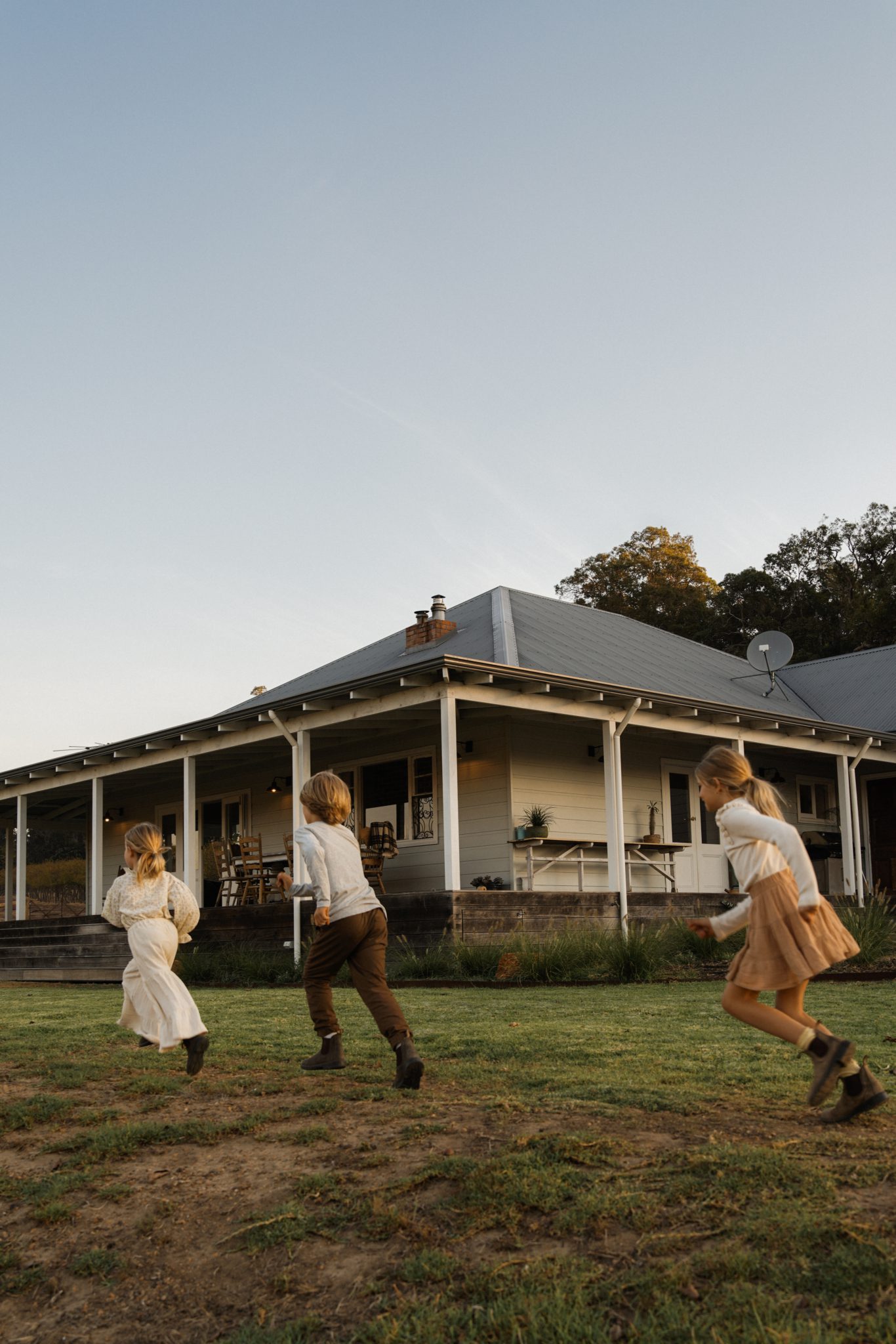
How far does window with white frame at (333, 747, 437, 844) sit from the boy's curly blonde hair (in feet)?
38.8

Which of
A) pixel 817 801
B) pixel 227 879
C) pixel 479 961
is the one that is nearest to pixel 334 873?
pixel 479 961

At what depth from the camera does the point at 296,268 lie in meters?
18.2

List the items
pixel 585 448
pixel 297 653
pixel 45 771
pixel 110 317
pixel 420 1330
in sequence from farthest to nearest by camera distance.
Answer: pixel 297 653 < pixel 585 448 < pixel 45 771 < pixel 110 317 < pixel 420 1330

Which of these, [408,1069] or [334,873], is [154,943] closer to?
[334,873]

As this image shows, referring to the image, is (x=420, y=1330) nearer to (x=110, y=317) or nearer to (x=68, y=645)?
(x=110, y=317)

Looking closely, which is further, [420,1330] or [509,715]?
[509,715]

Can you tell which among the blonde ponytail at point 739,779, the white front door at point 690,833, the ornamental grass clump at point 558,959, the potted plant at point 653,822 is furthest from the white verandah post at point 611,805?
the blonde ponytail at point 739,779

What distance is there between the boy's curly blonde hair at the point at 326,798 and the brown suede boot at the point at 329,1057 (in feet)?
3.30

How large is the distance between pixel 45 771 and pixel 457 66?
1263 cm

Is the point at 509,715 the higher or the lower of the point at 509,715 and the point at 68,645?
the lower

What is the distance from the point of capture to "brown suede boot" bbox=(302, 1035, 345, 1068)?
5.50 meters

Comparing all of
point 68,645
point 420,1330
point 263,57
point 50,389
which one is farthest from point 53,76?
point 420,1330

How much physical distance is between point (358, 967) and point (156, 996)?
1101 millimetres

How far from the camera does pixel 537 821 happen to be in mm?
16125
